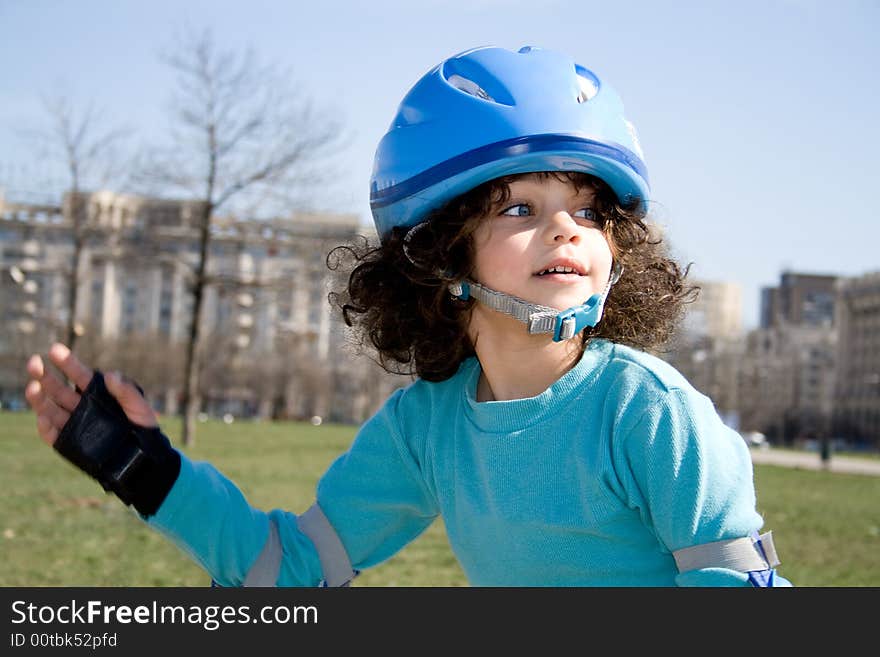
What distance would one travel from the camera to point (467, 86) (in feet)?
8.46

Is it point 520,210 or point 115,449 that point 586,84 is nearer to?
point 520,210

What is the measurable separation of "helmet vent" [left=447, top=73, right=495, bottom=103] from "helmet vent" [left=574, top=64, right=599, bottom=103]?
22cm

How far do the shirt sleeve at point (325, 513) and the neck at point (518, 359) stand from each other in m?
0.28

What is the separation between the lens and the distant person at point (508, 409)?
6.94 ft

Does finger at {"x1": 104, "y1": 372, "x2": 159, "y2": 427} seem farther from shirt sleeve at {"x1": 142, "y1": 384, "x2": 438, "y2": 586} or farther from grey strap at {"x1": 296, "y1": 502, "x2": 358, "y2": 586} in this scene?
grey strap at {"x1": 296, "y1": 502, "x2": 358, "y2": 586}

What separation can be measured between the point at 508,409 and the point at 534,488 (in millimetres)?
196

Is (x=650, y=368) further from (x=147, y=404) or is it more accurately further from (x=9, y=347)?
(x=9, y=347)

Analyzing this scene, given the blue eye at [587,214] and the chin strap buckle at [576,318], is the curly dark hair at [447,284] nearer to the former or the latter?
the blue eye at [587,214]

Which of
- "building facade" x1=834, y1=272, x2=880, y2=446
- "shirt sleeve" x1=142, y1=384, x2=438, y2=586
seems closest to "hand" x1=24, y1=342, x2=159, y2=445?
"shirt sleeve" x1=142, y1=384, x2=438, y2=586

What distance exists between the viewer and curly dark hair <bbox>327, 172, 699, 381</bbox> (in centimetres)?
254

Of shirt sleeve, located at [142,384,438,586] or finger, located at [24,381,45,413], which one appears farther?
shirt sleeve, located at [142,384,438,586]
